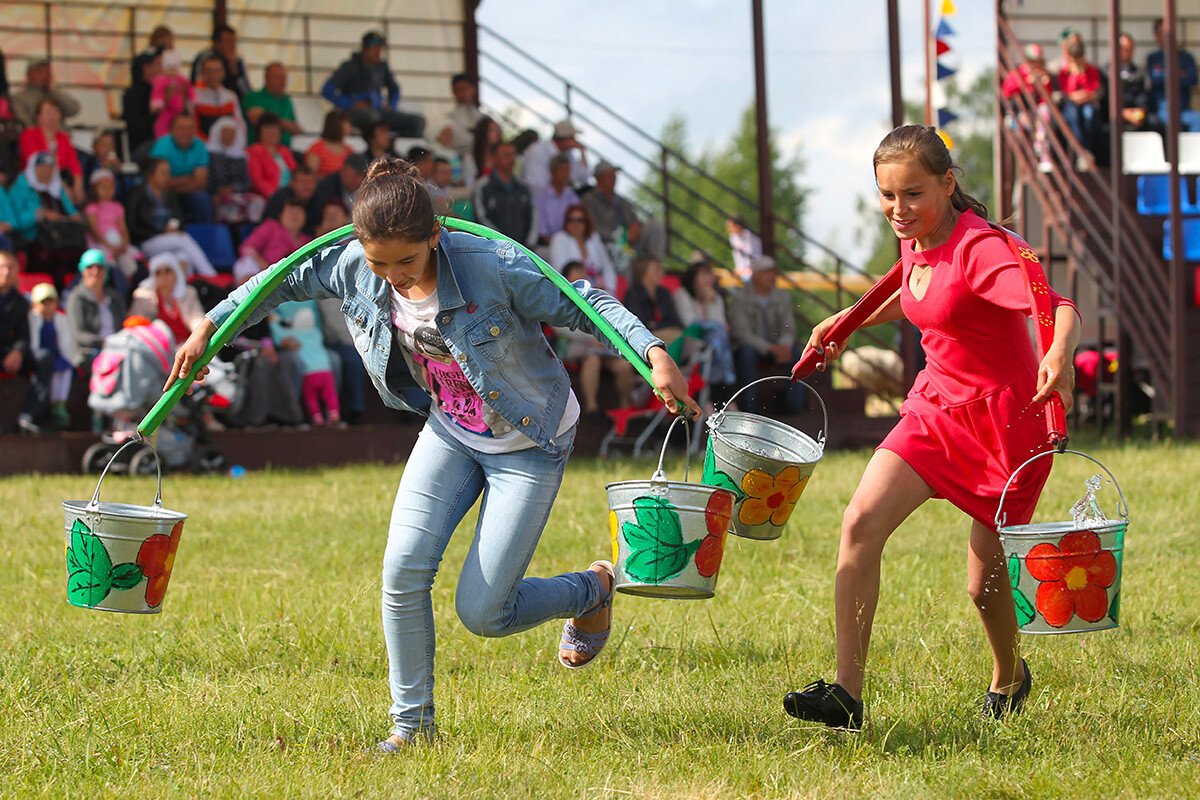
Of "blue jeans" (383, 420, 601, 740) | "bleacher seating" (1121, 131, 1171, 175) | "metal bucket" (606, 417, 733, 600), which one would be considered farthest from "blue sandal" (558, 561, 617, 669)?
"bleacher seating" (1121, 131, 1171, 175)

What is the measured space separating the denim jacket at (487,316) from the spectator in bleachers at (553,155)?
415 inches

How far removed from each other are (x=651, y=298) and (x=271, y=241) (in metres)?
3.68

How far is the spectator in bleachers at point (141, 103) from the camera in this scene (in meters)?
13.5

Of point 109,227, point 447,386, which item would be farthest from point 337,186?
point 447,386

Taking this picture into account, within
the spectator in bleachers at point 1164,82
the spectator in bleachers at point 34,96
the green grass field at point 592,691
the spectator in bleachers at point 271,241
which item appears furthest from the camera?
the spectator in bleachers at point 1164,82

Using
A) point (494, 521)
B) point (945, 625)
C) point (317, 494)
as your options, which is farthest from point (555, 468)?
point (317, 494)

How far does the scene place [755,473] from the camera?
4.23 meters

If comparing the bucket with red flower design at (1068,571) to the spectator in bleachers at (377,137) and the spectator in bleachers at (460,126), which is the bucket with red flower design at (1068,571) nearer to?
the spectator in bleachers at (377,137)

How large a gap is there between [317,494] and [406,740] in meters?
5.76

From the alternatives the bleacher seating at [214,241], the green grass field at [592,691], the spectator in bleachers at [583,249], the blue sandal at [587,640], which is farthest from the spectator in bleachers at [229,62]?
the blue sandal at [587,640]

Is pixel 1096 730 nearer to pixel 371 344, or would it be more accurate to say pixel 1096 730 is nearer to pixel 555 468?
pixel 555 468

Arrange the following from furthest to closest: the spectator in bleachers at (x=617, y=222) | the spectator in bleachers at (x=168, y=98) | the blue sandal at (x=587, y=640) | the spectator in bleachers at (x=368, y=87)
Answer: the spectator in bleachers at (x=368, y=87)
the spectator in bleachers at (x=617, y=222)
the spectator in bleachers at (x=168, y=98)
the blue sandal at (x=587, y=640)

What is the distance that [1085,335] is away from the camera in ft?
60.8

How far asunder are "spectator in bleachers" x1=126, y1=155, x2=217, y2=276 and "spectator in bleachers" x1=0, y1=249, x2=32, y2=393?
141 cm
